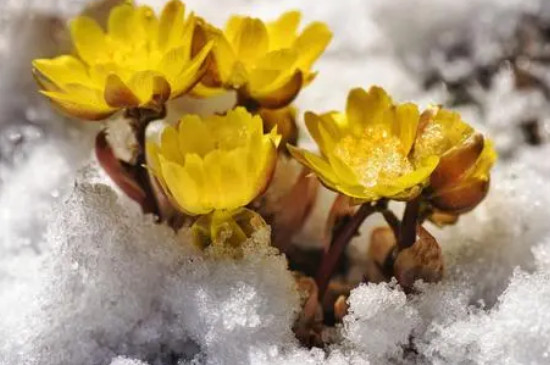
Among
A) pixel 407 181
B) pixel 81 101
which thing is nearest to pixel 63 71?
pixel 81 101

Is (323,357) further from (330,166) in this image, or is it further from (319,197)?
(319,197)

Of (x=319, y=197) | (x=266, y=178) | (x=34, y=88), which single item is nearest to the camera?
(x=266, y=178)

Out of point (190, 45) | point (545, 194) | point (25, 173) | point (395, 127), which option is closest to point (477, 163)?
point (395, 127)

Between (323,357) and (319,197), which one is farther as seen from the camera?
(319,197)

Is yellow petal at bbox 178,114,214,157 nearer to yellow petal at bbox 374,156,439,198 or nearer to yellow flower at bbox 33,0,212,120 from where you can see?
yellow flower at bbox 33,0,212,120

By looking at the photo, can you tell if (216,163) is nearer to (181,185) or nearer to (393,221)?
(181,185)

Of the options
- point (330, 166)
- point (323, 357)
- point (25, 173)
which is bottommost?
point (25, 173)

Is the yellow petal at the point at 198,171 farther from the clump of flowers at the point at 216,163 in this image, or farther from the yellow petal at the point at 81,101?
the yellow petal at the point at 81,101

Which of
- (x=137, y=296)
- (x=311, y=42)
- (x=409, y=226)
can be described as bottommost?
(x=137, y=296)
